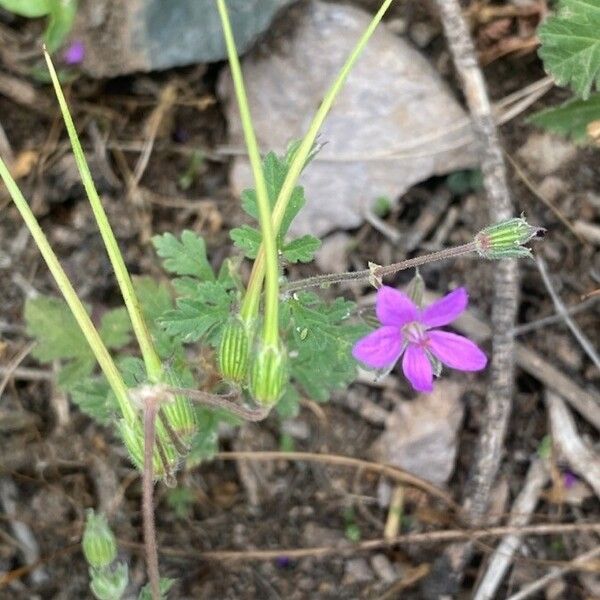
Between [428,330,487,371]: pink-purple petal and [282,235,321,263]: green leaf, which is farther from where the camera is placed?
[282,235,321,263]: green leaf

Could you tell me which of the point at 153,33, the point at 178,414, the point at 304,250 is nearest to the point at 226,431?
the point at 304,250

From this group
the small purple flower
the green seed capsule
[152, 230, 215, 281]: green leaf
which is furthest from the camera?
the small purple flower

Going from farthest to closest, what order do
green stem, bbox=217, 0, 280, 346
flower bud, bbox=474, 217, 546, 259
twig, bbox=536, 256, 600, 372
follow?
twig, bbox=536, 256, 600, 372 < flower bud, bbox=474, 217, 546, 259 < green stem, bbox=217, 0, 280, 346

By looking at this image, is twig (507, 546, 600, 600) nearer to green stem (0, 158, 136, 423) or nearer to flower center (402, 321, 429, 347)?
flower center (402, 321, 429, 347)

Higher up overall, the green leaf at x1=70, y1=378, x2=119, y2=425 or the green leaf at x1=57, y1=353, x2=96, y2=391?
the green leaf at x1=70, y1=378, x2=119, y2=425

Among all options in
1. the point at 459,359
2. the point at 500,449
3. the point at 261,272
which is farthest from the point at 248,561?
the point at 261,272

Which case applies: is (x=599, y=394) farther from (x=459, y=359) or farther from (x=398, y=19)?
(x=398, y=19)

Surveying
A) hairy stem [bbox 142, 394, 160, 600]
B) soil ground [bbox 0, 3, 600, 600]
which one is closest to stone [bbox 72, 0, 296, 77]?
soil ground [bbox 0, 3, 600, 600]

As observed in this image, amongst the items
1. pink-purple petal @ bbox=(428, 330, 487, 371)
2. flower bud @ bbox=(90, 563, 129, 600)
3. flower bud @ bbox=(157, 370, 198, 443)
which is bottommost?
flower bud @ bbox=(90, 563, 129, 600)

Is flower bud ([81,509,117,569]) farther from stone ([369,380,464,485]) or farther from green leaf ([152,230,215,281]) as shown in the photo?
stone ([369,380,464,485])
